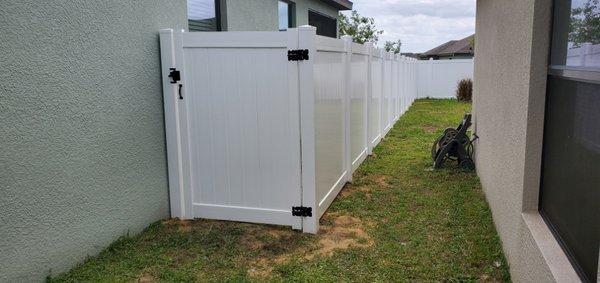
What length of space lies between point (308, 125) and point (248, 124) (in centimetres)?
63

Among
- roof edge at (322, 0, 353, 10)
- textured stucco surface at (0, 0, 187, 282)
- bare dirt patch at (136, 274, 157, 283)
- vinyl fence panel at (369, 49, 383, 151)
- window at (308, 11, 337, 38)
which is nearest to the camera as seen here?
textured stucco surface at (0, 0, 187, 282)

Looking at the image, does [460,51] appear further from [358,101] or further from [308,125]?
[308,125]

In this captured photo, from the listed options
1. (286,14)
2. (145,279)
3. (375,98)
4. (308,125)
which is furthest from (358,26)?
(145,279)

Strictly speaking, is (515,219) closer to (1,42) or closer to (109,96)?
(109,96)

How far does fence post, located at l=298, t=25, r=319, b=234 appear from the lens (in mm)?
4418

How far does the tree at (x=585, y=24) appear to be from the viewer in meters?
2.20

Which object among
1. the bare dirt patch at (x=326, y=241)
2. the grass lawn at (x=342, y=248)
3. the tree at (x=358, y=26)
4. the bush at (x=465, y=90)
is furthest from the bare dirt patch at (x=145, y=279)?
the tree at (x=358, y=26)

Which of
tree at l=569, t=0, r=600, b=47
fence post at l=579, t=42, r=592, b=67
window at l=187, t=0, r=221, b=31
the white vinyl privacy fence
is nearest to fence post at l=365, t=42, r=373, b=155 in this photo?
window at l=187, t=0, r=221, b=31

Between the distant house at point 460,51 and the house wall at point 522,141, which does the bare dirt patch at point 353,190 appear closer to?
the house wall at point 522,141

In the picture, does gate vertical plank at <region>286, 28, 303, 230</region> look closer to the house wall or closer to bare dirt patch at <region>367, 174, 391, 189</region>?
the house wall

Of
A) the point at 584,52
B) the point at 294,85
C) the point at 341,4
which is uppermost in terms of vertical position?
the point at 341,4

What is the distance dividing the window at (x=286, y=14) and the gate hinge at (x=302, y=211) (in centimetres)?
518

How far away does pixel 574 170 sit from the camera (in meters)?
2.47

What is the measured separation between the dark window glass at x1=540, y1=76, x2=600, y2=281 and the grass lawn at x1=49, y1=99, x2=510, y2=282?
1.11 m
